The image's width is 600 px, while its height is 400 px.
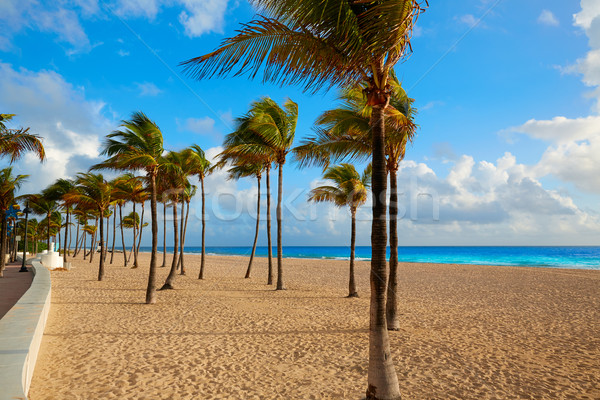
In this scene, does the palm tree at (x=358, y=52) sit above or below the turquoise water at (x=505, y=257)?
above

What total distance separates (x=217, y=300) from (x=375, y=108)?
1028 centimetres

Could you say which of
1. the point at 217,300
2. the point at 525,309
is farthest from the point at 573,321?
the point at 217,300

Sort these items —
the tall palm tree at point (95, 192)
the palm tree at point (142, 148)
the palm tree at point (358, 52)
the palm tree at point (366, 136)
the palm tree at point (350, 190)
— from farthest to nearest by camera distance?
the tall palm tree at point (95, 192) → the palm tree at point (350, 190) → the palm tree at point (142, 148) → the palm tree at point (366, 136) → the palm tree at point (358, 52)

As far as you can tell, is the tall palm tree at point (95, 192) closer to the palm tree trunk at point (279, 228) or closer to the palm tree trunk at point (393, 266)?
the palm tree trunk at point (279, 228)

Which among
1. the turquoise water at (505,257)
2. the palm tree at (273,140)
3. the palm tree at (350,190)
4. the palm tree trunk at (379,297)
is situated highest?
the palm tree at (273,140)

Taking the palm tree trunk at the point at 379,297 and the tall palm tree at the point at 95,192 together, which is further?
the tall palm tree at the point at 95,192

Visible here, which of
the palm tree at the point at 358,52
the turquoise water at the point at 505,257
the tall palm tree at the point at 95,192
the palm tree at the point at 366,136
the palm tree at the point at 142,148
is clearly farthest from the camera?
the turquoise water at the point at 505,257

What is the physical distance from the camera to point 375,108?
15.8ft

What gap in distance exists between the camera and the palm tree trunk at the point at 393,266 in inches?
335

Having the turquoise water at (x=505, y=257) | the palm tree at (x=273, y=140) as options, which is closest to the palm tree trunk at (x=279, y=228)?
the palm tree at (x=273, y=140)

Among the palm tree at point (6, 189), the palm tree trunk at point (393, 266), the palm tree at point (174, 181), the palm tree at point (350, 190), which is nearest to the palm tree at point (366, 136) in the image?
the palm tree trunk at point (393, 266)

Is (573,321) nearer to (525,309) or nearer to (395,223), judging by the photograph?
(525,309)

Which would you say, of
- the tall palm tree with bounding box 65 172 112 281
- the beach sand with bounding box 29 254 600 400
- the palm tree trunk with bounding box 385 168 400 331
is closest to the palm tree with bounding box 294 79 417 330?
the palm tree trunk with bounding box 385 168 400 331

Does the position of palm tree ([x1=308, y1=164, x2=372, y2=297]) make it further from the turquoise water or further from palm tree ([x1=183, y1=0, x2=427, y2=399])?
the turquoise water
